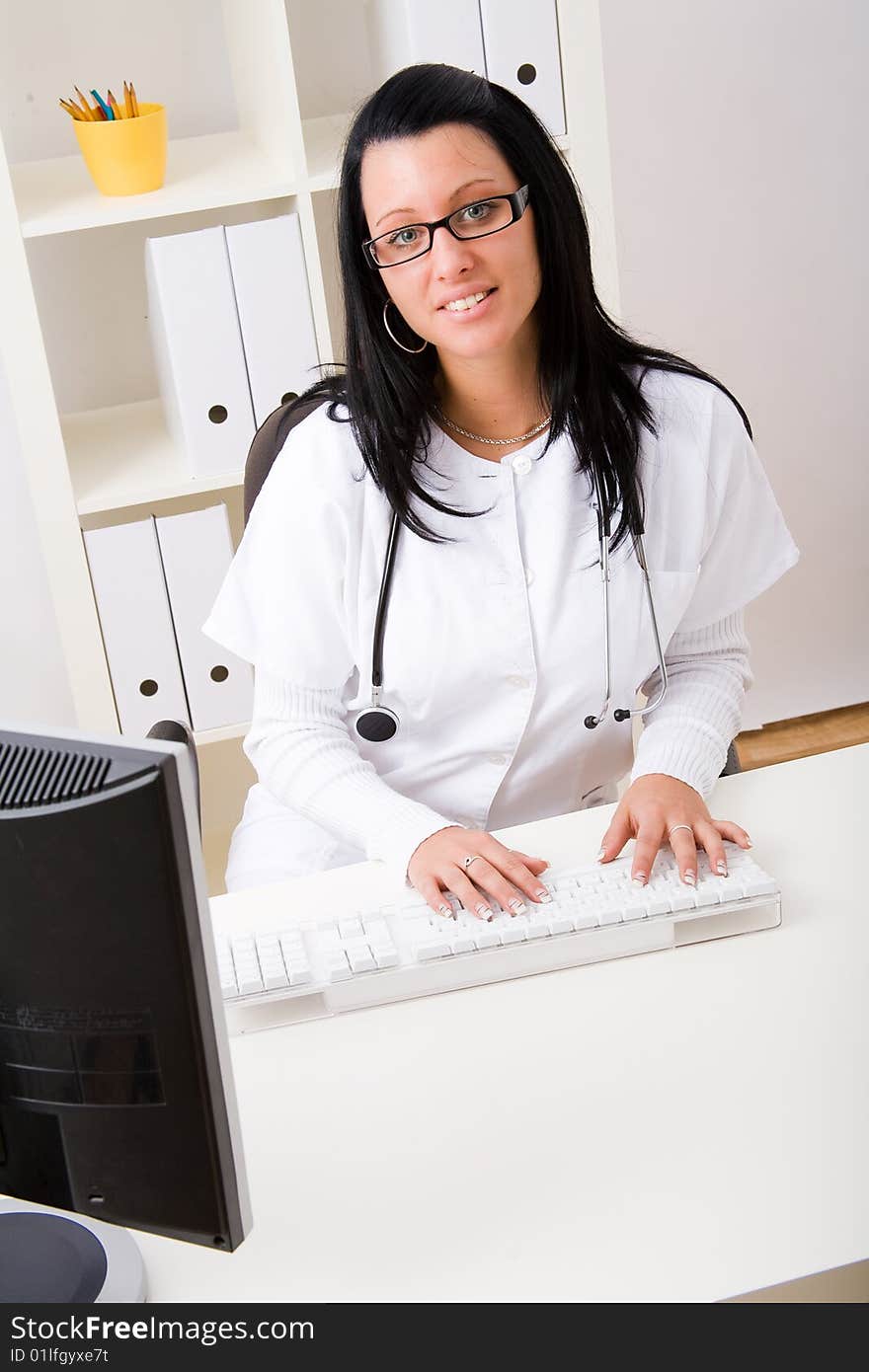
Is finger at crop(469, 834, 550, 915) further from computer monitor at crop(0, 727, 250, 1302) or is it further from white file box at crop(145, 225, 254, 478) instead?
white file box at crop(145, 225, 254, 478)

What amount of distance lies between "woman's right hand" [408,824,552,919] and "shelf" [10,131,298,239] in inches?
40.5

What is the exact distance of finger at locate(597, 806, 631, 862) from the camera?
45.1 inches

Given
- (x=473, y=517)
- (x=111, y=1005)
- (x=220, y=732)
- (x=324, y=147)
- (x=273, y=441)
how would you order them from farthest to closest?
(x=220, y=732) < (x=324, y=147) < (x=273, y=441) < (x=473, y=517) < (x=111, y=1005)

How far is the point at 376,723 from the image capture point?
1377 millimetres

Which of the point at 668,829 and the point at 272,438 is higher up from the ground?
the point at 272,438

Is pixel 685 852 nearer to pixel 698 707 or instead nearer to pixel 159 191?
pixel 698 707

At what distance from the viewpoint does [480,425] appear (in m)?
1.40

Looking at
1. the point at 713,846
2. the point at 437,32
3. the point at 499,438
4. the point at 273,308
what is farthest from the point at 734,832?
the point at 437,32

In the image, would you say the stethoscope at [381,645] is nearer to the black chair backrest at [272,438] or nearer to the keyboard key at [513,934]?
the black chair backrest at [272,438]

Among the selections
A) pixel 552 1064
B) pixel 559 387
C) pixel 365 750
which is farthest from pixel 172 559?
pixel 552 1064

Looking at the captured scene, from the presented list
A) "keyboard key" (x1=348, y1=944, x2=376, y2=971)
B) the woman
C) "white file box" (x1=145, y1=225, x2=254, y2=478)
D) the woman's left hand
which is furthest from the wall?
"keyboard key" (x1=348, y1=944, x2=376, y2=971)

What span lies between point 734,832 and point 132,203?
1181 millimetres

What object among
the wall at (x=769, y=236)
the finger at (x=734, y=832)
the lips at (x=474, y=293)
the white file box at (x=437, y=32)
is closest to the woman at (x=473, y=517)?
the lips at (x=474, y=293)

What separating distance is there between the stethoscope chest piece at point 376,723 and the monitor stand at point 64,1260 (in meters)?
0.59
